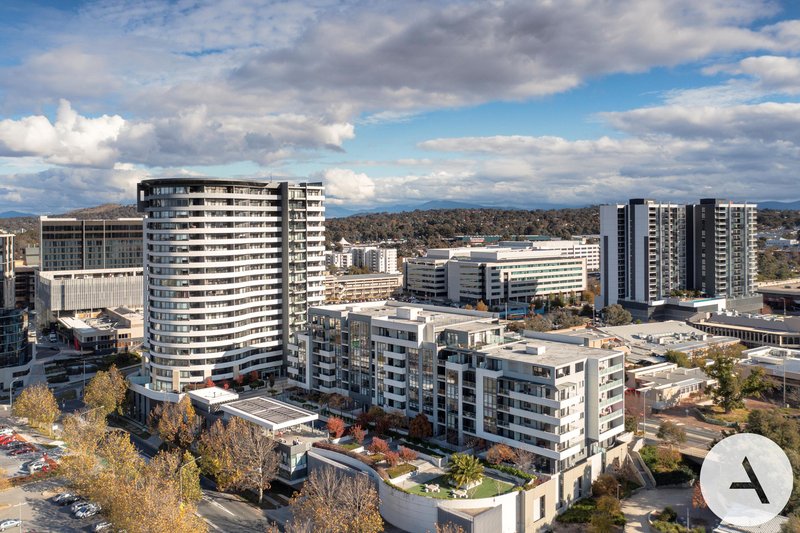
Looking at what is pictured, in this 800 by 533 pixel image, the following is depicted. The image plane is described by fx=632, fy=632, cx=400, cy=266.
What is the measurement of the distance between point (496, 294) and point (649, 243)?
3449cm

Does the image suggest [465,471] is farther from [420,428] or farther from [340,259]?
[340,259]

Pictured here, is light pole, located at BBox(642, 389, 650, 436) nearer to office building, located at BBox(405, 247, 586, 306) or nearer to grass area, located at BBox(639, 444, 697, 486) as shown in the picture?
grass area, located at BBox(639, 444, 697, 486)

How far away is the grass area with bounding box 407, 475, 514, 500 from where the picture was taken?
40906 millimetres

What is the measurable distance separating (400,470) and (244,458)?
12212mm

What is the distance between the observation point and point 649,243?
11194 centimetres

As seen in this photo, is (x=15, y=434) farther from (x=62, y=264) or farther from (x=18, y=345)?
(x=62, y=264)

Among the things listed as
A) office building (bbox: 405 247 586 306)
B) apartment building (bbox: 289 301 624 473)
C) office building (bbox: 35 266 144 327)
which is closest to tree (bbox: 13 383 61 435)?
apartment building (bbox: 289 301 624 473)

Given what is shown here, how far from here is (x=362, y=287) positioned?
492ft

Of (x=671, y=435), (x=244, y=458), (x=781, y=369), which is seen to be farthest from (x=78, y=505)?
(x=781, y=369)

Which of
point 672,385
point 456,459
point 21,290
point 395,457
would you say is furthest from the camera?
point 21,290

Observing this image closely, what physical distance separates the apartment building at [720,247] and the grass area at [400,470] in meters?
92.3

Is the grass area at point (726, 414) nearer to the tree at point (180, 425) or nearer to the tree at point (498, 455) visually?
the tree at point (498, 455)

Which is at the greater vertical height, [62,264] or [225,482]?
[62,264]

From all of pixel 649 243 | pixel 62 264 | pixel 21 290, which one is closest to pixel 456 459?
pixel 649 243
